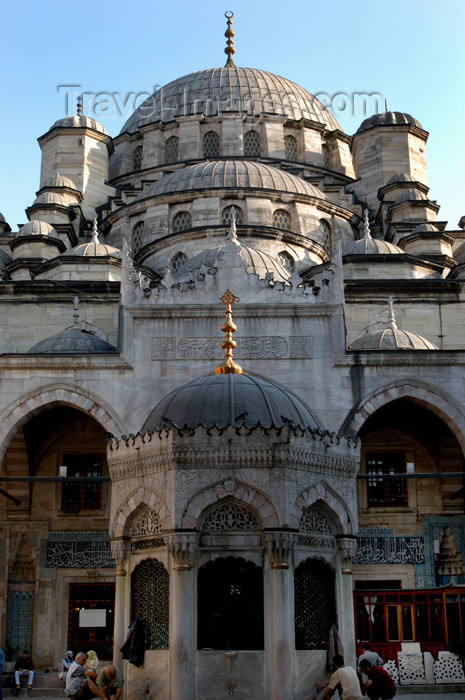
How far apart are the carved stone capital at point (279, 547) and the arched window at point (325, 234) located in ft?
59.3

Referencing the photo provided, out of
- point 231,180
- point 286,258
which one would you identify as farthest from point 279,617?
point 231,180

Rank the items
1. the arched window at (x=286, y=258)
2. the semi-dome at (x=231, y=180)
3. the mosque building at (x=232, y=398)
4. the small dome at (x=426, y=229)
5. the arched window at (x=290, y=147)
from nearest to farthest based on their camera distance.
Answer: the mosque building at (x=232, y=398) < the arched window at (x=286, y=258) < the semi-dome at (x=231, y=180) < the small dome at (x=426, y=229) < the arched window at (x=290, y=147)

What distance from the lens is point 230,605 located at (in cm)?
853

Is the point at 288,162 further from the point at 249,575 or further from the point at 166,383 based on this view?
the point at 249,575

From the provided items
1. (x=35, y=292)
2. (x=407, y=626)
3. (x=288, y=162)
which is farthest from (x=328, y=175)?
(x=407, y=626)

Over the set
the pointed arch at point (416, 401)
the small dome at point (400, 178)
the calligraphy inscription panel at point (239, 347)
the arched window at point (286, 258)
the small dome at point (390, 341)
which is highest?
the small dome at point (400, 178)

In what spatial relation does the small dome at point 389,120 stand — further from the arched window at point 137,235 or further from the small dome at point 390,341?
the small dome at point 390,341

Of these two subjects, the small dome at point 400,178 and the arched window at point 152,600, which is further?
the small dome at point 400,178

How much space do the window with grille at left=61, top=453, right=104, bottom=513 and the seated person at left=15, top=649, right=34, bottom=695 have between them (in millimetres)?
3093

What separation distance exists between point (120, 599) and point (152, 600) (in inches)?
14.5

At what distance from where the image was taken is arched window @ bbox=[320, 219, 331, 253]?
26.0 metres

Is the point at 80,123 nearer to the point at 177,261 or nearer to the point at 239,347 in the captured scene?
the point at 177,261

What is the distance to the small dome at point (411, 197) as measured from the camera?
27.7m

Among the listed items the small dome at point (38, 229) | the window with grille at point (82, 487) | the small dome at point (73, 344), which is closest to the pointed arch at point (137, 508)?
the small dome at point (73, 344)
